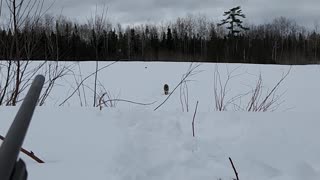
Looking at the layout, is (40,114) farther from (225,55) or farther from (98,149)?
(225,55)

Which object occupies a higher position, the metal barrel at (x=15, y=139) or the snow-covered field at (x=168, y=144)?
the metal barrel at (x=15, y=139)

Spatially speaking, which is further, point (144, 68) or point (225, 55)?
point (225, 55)

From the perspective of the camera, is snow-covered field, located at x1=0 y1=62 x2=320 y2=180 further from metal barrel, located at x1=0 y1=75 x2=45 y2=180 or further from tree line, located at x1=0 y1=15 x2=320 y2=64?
tree line, located at x1=0 y1=15 x2=320 y2=64

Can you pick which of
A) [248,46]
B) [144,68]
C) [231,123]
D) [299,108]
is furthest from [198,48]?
[231,123]

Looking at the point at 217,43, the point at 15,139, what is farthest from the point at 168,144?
the point at 217,43

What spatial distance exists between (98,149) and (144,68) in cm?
1757

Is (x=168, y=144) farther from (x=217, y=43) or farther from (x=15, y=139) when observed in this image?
(x=217, y=43)

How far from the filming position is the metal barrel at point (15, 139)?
0.85m

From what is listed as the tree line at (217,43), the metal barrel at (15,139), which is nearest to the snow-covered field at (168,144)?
the metal barrel at (15,139)

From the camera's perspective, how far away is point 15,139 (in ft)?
3.23

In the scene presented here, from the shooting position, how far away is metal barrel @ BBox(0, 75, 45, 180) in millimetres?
852

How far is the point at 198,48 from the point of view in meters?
58.4

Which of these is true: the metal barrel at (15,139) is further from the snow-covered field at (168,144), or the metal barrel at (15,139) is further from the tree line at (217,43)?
the tree line at (217,43)

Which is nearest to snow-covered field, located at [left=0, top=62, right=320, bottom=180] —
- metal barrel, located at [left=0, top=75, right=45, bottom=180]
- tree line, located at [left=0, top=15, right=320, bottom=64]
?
metal barrel, located at [left=0, top=75, right=45, bottom=180]
